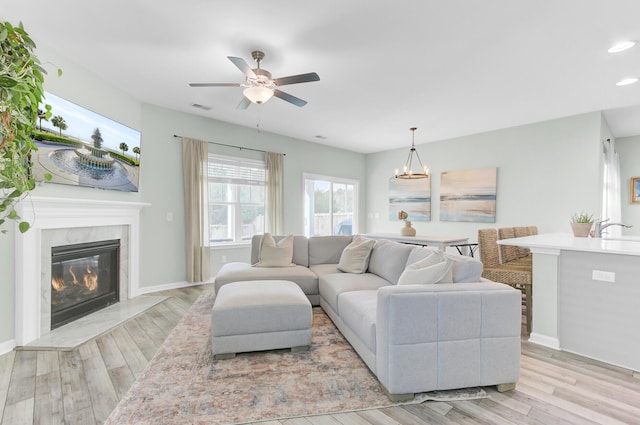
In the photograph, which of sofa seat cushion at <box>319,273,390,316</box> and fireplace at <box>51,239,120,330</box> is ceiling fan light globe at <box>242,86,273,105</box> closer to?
sofa seat cushion at <box>319,273,390,316</box>

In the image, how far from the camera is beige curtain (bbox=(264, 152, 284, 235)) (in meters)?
5.62

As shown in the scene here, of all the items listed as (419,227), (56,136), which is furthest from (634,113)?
(56,136)

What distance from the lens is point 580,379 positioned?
2133mm

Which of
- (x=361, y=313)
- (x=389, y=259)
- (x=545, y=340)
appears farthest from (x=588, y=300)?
(x=361, y=313)

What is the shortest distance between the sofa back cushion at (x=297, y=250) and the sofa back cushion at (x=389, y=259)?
100 centimetres

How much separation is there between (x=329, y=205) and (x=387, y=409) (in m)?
5.44

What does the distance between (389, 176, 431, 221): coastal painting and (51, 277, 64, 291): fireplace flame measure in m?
6.01

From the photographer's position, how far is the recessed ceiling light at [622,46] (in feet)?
8.69

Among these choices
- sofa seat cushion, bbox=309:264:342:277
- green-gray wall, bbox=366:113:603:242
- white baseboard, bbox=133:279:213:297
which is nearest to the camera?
sofa seat cushion, bbox=309:264:342:277

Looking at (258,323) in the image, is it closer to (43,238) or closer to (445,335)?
(445,335)

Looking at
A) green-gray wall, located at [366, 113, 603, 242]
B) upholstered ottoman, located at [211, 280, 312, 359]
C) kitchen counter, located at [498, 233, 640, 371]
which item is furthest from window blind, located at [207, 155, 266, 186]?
kitchen counter, located at [498, 233, 640, 371]

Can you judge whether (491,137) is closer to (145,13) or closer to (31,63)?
(145,13)

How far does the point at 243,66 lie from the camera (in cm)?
244

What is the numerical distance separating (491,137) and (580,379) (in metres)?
4.48
